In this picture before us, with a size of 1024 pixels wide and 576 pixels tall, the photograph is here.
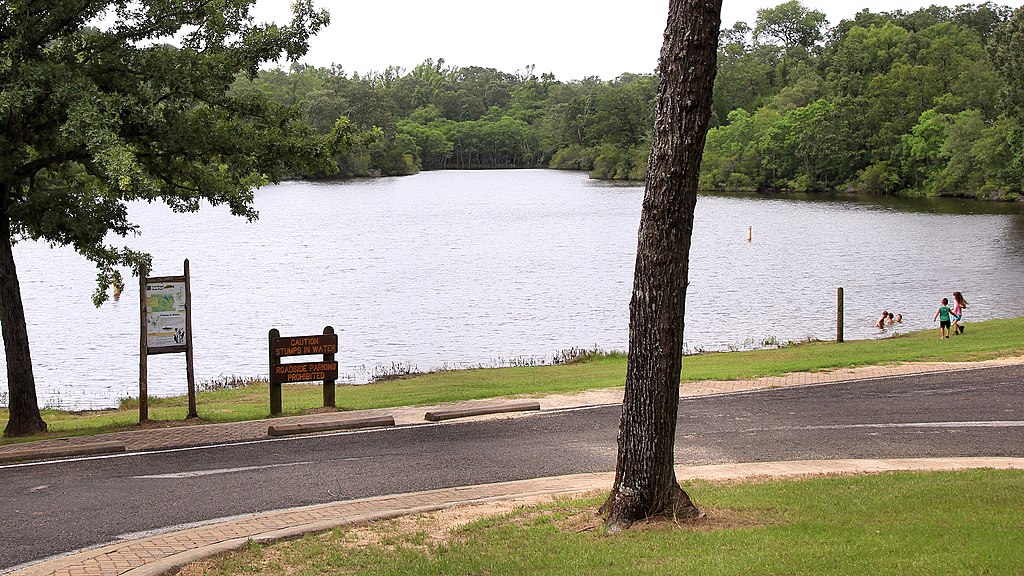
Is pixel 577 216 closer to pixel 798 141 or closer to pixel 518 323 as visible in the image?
pixel 798 141

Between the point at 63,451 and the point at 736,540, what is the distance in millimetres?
9576

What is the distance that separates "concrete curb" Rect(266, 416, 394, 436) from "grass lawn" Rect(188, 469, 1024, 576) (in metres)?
5.46

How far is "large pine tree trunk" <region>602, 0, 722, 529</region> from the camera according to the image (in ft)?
28.6

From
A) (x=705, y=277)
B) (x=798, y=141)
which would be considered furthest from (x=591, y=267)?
(x=798, y=141)

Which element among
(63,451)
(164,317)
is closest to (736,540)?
(63,451)

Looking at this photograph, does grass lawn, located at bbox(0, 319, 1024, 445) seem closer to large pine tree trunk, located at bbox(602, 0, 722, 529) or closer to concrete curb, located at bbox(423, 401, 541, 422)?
concrete curb, located at bbox(423, 401, 541, 422)

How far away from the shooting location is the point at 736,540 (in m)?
8.00

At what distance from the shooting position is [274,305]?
136 ft

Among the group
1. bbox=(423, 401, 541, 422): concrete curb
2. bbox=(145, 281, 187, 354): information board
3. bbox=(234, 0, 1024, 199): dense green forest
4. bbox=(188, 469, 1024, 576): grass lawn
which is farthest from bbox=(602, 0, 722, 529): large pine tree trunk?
bbox=(234, 0, 1024, 199): dense green forest

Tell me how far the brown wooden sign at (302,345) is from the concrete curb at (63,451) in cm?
356

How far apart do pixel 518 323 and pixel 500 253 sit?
2492cm

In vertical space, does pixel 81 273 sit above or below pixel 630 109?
below

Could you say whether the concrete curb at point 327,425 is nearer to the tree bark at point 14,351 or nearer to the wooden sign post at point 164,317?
the wooden sign post at point 164,317

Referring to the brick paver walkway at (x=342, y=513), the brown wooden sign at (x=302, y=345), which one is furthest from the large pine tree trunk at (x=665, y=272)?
the brown wooden sign at (x=302, y=345)
